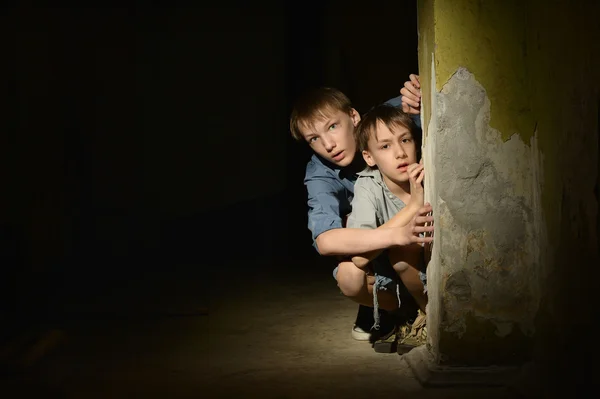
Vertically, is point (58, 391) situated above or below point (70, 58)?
below

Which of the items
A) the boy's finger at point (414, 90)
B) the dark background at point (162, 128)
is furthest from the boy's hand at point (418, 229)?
the dark background at point (162, 128)

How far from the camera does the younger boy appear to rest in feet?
10.2

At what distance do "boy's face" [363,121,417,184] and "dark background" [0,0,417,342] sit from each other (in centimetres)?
188

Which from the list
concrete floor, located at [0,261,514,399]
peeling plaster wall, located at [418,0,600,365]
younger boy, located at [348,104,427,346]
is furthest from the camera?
younger boy, located at [348,104,427,346]

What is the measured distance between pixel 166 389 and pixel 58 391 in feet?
1.22

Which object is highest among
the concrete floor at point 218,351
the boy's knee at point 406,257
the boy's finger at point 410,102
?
the boy's finger at point 410,102

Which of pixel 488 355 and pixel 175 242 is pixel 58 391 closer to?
pixel 488 355

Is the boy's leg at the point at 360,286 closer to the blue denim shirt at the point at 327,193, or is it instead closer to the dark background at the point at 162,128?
the blue denim shirt at the point at 327,193

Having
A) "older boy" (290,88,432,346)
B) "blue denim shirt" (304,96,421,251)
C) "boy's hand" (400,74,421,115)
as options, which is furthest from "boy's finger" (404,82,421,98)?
"older boy" (290,88,432,346)

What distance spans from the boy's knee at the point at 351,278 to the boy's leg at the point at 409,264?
148 millimetres

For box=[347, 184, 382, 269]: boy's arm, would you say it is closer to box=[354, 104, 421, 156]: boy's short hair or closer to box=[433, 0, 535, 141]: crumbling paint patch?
box=[354, 104, 421, 156]: boy's short hair

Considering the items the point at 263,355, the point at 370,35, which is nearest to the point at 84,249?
the point at 370,35

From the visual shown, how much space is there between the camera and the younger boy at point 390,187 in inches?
122

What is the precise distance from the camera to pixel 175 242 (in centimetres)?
680
